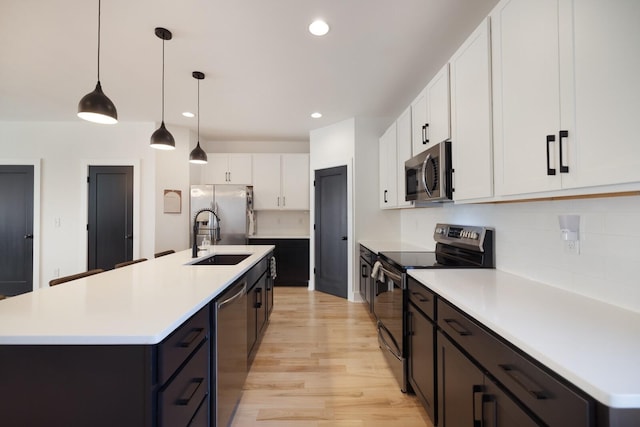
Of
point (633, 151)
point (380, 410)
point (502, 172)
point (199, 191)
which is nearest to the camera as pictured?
point (633, 151)

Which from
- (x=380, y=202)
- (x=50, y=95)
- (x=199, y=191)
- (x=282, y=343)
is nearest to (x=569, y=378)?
(x=282, y=343)

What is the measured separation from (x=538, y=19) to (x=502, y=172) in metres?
0.63

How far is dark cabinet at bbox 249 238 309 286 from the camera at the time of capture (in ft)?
15.4

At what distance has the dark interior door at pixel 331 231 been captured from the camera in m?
4.07

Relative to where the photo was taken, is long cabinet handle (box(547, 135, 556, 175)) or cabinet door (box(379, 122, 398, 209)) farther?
cabinet door (box(379, 122, 398, 209))

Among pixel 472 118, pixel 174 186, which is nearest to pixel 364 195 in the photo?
pixel 472 118

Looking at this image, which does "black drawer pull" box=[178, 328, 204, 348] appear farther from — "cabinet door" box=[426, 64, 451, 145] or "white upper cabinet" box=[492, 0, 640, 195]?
"cabinet door" box=[426, 64, 451, 145]

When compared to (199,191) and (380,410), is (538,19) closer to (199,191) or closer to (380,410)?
(380,410)

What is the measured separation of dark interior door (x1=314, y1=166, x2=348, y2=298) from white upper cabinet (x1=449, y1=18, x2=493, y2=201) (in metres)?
2.37

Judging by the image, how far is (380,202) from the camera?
12.8 feet

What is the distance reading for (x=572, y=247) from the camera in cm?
129

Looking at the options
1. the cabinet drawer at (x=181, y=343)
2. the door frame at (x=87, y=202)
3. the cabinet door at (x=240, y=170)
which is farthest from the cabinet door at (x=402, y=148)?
the door frame at (x=87, y=202)

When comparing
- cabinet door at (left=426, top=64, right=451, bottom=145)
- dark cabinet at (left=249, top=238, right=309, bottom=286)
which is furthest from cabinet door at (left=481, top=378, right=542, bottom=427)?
dark cabinet at (left=249, top=238, right=309, bottom=286)

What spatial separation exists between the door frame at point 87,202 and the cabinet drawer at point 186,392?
3.65m
